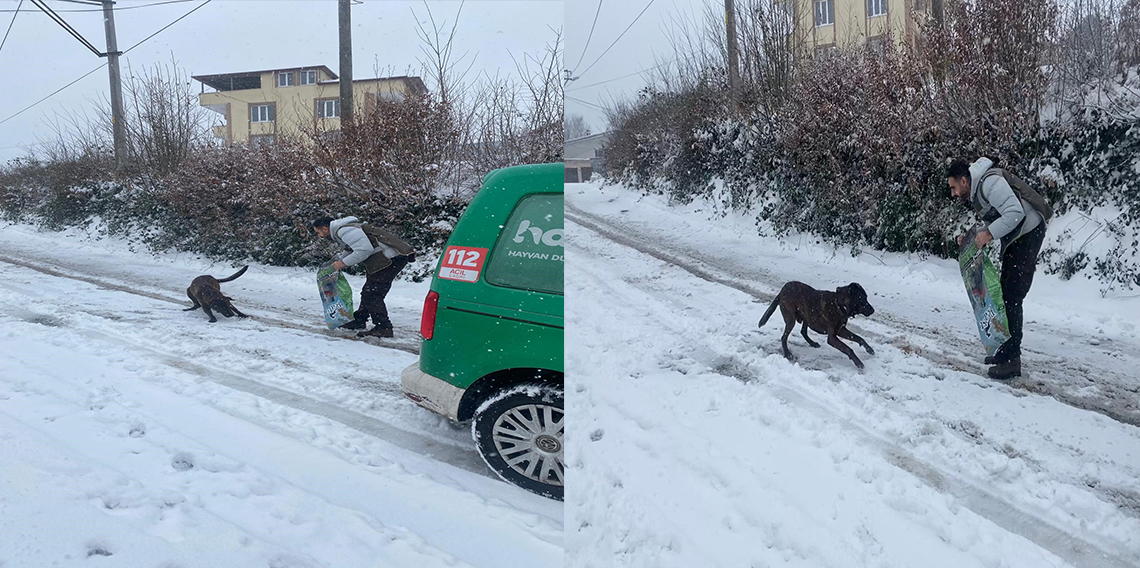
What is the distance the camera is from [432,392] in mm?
1566

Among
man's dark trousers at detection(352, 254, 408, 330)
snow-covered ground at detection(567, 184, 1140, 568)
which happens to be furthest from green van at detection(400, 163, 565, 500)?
man's dark trousers at detection(352, 254, 408, 330)

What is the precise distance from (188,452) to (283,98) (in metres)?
0.90

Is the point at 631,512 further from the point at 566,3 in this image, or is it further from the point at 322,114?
the point at 322,114

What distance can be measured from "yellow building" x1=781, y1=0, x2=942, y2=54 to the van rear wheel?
0.75m

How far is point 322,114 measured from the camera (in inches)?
58.3

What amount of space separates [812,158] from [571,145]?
1.00 ft

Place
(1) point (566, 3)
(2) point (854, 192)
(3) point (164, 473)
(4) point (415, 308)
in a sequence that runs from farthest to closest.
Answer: (4) point (415, 308)
(3) point (164, 473)
(1) point (566, 3)
(2) point (854, 192)

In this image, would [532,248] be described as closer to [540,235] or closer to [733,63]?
[540,235]

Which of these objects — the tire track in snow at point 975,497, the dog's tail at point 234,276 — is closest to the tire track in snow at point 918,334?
the tire track in snow at point 975,497

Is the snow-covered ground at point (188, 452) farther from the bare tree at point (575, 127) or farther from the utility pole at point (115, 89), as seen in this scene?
the bare tree at point (575, 127)

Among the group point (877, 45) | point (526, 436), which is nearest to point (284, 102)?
point (526, 436)

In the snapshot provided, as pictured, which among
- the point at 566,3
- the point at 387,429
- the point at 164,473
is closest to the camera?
the point at 566,3

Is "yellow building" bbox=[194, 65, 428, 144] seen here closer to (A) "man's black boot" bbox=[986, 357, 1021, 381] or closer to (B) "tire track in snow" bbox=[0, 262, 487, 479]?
(B) "tire track in snow" bbox=[0, 262, 487, 479]

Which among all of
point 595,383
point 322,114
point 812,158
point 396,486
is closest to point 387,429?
point 396,486
